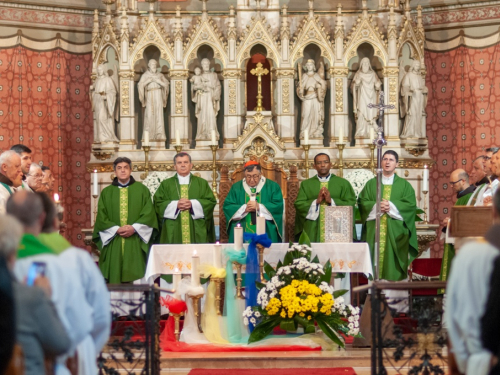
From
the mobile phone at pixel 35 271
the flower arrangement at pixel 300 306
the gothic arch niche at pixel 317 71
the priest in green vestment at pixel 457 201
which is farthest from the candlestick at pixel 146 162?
the mobile phone at pixel 35 271

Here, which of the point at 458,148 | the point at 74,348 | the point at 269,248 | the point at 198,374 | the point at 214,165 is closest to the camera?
the point at 74,348

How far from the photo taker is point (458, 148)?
13.2 metres

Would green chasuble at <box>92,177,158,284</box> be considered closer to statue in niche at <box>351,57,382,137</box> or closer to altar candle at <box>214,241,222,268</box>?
altar candle at <box>214,241,222,268</box>

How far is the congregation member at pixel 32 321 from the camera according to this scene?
3.93 meters

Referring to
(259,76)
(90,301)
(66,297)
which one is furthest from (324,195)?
(66,297)

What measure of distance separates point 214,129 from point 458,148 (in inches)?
148

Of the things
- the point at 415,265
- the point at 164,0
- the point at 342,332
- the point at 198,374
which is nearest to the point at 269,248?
the point at 342,332

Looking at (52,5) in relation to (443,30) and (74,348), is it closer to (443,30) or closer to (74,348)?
(443,30)

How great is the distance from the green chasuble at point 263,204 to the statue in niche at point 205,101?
163 centimetres

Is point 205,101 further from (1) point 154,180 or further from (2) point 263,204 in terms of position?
(2) point 263,204

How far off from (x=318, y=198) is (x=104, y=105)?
3491 millimetres

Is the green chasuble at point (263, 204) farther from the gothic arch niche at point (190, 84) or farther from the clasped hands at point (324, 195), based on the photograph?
the gothic arch niche at point (190, 84)

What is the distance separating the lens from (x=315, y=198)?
10914 mm

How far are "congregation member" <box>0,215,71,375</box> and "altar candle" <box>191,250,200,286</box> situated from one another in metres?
4.91
